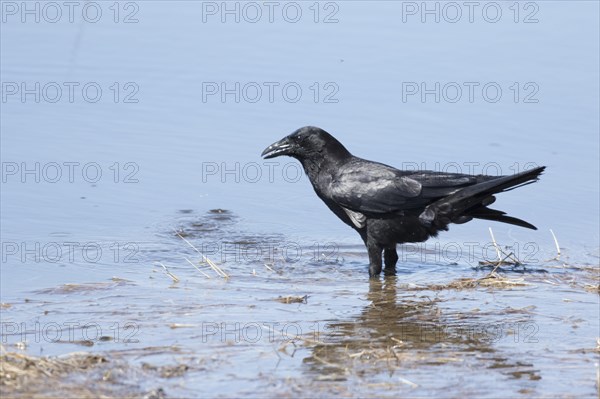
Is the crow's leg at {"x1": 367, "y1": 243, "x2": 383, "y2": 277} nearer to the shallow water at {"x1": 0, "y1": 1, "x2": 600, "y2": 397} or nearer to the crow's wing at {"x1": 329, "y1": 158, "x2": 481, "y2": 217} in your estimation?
the shallow water at {"x1": 0, "y1": 1, "x2": 600, "y2": 397}

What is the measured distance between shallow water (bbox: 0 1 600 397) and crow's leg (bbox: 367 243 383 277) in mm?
116

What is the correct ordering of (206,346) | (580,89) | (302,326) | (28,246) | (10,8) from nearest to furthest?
(206,346) → (302,326) → (28,246) → (580,89) → (10,8)

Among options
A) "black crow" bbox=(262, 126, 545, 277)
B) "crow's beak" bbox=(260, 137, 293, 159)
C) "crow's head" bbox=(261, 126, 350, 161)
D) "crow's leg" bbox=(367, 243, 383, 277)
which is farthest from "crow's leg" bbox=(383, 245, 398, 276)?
"crow's beak" bbox=(260, 137, 293, 159)

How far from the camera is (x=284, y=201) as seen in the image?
11656mm

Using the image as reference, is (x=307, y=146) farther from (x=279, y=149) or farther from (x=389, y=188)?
(x=389, y=188)

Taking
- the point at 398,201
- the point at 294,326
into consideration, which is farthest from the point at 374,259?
the point at 294,326

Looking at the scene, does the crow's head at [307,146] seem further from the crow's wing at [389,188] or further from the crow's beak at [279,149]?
the crow's wing at [389,188]

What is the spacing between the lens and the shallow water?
282 inches

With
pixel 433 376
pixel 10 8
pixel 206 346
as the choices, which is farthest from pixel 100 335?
pixel 10 8

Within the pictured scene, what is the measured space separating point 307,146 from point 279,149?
243 mm

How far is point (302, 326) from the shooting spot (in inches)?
312

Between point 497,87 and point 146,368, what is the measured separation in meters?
8.40

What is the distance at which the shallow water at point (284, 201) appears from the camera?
23.5ft

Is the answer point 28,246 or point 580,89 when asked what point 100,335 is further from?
point 580,89
